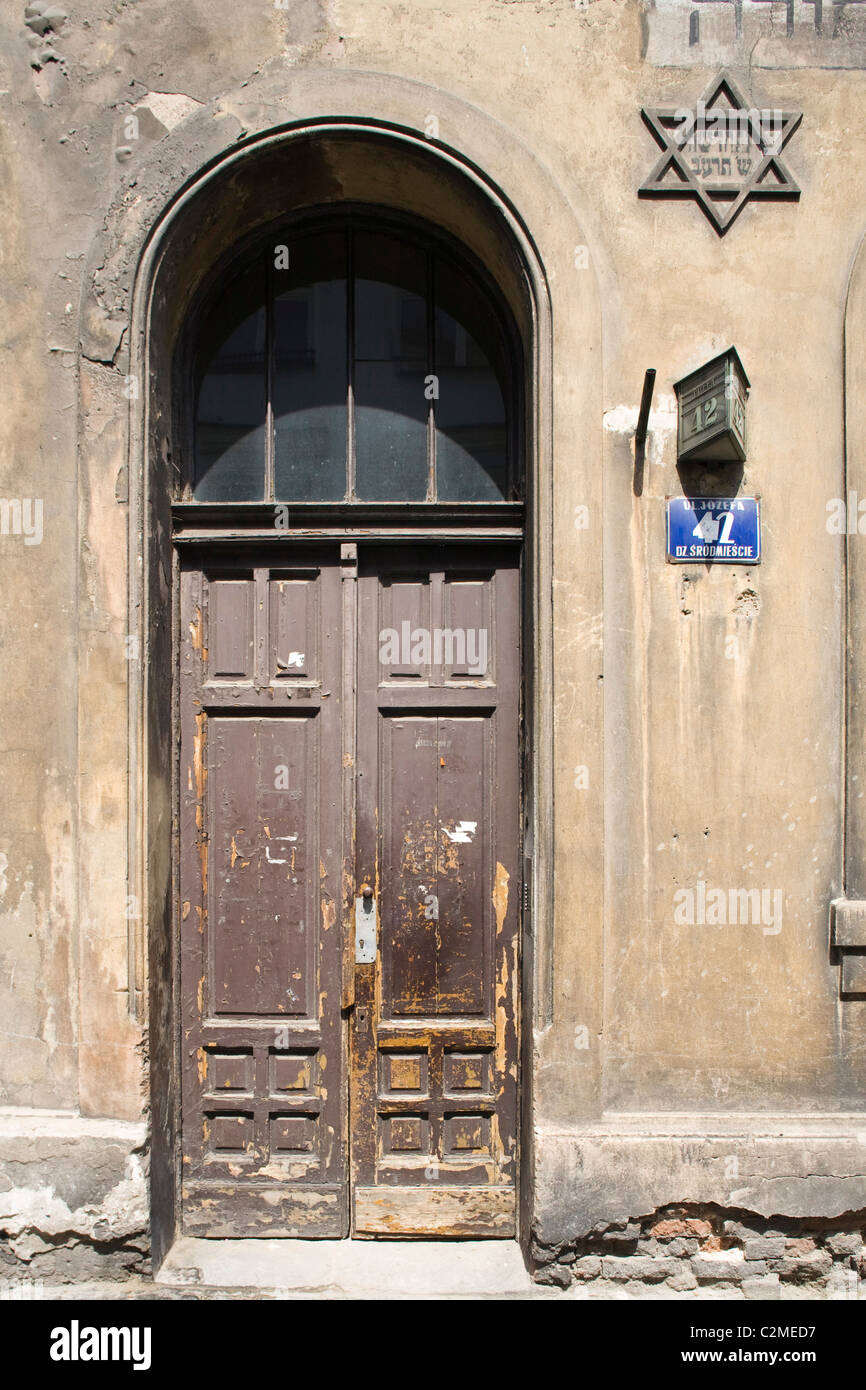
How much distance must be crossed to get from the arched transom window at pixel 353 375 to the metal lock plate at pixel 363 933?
1796 millimetres

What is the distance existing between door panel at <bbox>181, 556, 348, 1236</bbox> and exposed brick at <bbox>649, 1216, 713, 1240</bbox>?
4.27 ft

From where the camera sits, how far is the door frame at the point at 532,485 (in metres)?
3.19

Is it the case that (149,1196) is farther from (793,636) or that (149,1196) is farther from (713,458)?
(713,458)

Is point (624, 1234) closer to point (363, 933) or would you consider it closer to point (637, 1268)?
point (637, 1268)

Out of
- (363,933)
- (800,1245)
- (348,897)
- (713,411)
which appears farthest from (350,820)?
(800,1245)

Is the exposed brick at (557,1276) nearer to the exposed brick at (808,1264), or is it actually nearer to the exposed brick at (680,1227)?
the exposed brick at (680,1227)

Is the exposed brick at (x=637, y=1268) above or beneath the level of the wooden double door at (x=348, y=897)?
beneath

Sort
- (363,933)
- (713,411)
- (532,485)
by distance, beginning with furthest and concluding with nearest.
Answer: (363,933)
(532,485)
(713,411)

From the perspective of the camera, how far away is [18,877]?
128 inches

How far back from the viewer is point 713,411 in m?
3.00

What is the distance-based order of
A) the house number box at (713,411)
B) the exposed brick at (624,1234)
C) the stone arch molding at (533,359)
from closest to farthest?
the house number box at (713,411) < the exposed brick at (624,1234) < the stone arch molding at (533,359)

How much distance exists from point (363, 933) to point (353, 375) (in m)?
2.47

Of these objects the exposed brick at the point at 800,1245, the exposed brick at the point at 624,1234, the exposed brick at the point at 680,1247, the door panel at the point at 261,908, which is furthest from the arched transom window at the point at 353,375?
the exposed brick at the point at 800,1245

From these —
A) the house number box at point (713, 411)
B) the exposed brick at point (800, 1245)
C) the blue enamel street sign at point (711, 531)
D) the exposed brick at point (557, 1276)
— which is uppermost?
the house number box at point (713, 411)
